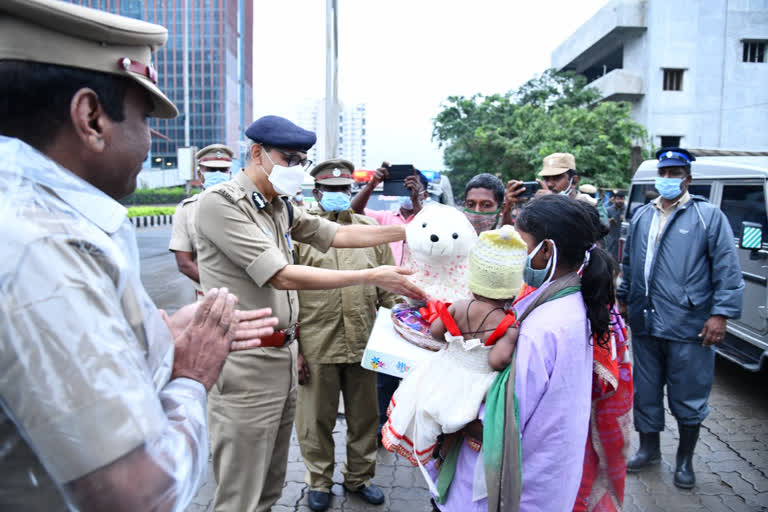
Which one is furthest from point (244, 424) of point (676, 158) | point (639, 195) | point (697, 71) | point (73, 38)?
point (697, 71)

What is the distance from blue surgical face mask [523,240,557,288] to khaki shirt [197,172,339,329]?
1.04 meters

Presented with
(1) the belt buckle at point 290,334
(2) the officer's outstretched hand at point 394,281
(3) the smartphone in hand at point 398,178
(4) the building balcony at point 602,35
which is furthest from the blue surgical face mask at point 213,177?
(4) the building balcony at point 602,35

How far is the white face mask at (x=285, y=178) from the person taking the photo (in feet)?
8.36

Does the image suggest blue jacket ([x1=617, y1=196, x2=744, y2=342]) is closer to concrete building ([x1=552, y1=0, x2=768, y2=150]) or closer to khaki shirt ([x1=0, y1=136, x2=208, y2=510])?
khaki shirt ([x1=0, y1=136, x2=208, y2=510])

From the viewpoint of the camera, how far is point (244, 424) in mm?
2406

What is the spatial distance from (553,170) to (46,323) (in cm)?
451

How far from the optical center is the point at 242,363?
2.42 m

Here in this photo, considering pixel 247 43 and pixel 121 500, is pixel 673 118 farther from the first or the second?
pixel 247 43

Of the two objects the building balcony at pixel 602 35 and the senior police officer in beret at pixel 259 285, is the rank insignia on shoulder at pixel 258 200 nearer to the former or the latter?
the senior police officer in beret at pixel 259 285

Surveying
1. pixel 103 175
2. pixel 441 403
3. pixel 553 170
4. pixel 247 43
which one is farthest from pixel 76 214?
pixel 247 43

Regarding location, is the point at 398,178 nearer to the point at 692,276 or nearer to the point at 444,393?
the point at 692,276

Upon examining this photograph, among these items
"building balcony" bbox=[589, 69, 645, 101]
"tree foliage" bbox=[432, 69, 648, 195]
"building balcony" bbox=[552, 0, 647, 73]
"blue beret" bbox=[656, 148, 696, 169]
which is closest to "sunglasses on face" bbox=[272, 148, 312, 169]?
"blue beret" bbox=[656, 148, 696, 169]

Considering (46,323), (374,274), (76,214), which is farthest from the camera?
(374,274)

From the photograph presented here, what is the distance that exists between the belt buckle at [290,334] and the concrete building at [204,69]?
295 feet
